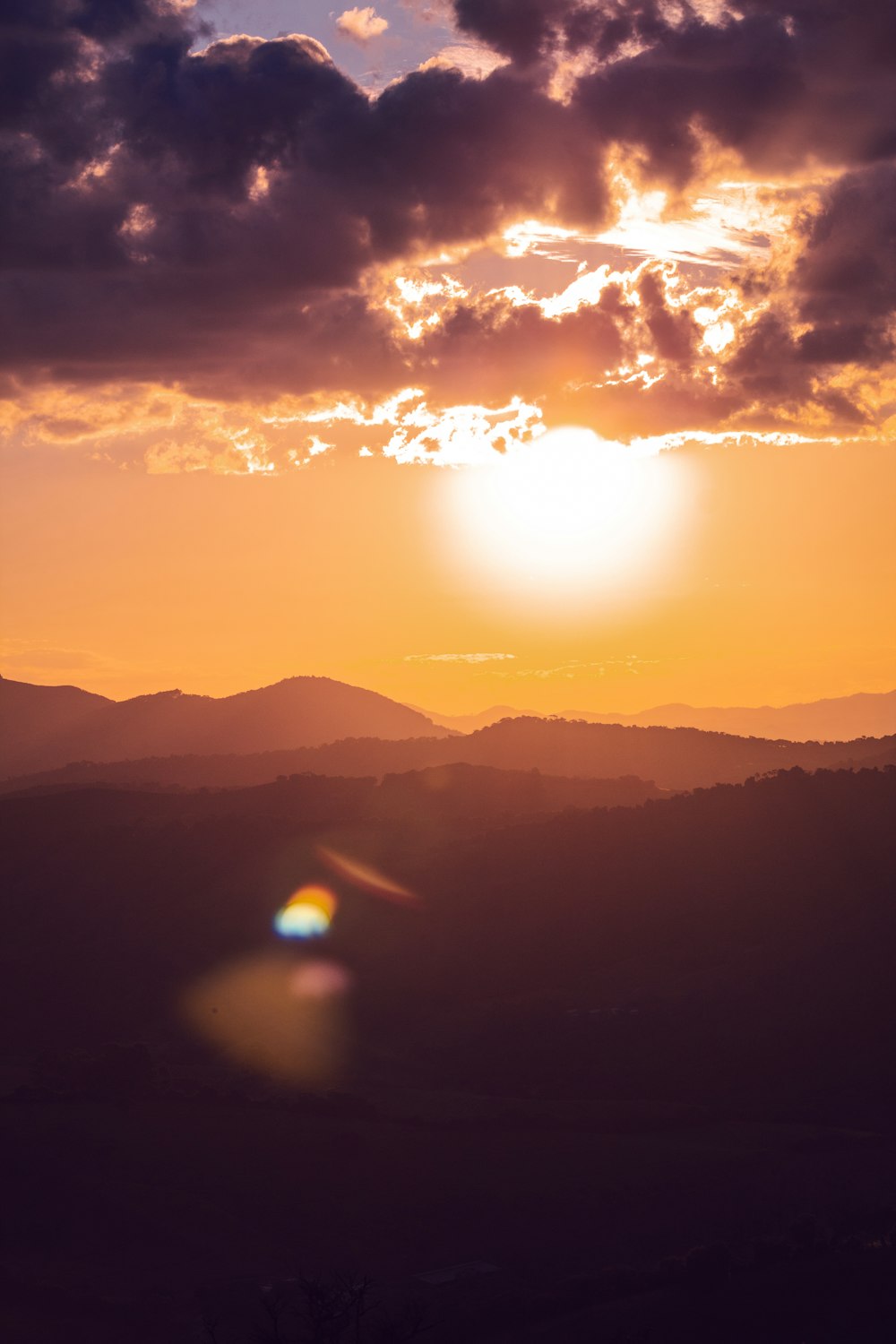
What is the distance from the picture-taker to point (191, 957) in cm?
9044

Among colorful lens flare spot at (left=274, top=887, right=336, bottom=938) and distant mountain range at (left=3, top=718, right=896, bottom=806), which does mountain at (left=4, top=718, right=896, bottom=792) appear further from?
colorful lens flare spot at (left=274, top=887, right=336, bottom=938)

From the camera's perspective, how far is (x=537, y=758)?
545 feet

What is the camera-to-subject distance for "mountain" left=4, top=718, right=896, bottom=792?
162 metres

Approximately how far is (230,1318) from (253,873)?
6315cm

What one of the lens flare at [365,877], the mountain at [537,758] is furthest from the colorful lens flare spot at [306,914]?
the mountain at [537,758]

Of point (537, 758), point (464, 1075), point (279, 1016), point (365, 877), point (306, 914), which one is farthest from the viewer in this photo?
point (537, 758)

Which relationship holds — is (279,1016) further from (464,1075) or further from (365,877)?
(365,877)

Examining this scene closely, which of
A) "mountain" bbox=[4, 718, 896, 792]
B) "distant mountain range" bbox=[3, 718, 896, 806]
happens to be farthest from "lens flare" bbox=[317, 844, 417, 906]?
"mountain" bbox=[4, 718, 896, 792]

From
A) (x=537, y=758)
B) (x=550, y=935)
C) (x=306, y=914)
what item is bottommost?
(x=550, y=935)

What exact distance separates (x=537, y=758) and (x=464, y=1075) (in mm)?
97629

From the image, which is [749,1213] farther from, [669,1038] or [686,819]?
[686,819]

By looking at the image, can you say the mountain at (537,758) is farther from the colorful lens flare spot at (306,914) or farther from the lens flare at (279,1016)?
the lens flare at (279,1016)

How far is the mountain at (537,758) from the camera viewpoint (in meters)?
162

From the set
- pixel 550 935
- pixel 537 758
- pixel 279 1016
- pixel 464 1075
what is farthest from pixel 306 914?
pixel 537 758
